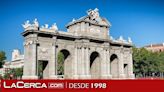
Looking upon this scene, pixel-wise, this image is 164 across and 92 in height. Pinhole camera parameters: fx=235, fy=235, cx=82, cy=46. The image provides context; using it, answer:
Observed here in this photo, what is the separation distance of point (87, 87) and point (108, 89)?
1109 mm

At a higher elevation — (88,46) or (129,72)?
(88,46)

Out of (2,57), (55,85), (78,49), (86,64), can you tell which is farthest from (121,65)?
(2,57)

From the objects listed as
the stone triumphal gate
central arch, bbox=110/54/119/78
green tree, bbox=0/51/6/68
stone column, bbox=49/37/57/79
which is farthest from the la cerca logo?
green tree, bbox=0/51/6/68

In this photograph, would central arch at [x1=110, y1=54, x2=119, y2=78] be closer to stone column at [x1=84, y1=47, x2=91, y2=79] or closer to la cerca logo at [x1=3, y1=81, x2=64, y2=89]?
stone column at [x1=84, y1=47, x2=91, y2=79]

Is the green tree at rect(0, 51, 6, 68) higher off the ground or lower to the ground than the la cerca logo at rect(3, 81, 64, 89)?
higher

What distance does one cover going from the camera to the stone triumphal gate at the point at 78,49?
36969 millimetres

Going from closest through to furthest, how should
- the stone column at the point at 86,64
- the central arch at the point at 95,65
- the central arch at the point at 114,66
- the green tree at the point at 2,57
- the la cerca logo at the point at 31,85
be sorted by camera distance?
1. the la cerca logo at the point at 31,85
2. the stone column at the point at 86,64
3. the central arch at the point at 95,65
4. the central arch at the point at 114,66
5. the green tree at the point at 2,57

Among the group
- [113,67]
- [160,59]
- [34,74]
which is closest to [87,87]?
[34,74]

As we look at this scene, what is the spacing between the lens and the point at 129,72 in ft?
170

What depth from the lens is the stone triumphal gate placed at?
37.0m

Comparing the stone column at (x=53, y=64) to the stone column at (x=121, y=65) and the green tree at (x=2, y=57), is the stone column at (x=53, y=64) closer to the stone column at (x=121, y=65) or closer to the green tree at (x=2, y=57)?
the stone column at (x=121, y=65)

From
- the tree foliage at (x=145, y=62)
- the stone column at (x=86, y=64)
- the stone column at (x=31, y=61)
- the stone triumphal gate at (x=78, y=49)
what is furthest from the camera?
the tree foliage at (x=145, y=62)

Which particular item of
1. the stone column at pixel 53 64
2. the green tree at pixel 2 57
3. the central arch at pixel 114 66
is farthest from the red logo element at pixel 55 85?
the green tree at pixel 2 57

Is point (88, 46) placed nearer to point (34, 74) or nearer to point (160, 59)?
point (34, 74)
